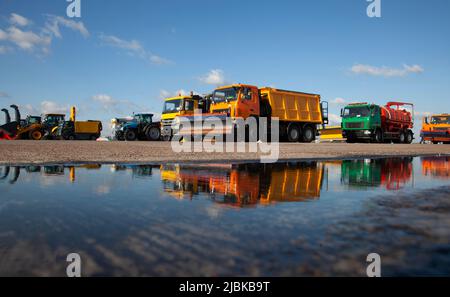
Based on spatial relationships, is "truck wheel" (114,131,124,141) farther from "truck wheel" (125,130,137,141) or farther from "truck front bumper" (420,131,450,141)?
"truck front bumper" (420,131,450,141)

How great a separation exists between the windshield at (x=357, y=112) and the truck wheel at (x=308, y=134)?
4.14 metres

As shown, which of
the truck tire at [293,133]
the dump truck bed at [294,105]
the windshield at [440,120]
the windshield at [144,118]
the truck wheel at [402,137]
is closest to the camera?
the dump truck bed at [294,105]

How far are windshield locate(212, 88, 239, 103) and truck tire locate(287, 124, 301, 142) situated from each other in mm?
4395

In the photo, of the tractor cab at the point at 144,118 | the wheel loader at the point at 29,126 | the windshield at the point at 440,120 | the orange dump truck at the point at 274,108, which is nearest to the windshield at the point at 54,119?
the wheel loader at the point at 29,126

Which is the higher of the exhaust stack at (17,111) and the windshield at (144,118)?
the exhaust stack at (17,111)

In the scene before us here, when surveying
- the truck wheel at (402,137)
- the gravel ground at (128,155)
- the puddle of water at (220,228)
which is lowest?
the puddle of water at (220,228)

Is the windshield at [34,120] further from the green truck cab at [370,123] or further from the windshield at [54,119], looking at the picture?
the green truck cab at [370,123]

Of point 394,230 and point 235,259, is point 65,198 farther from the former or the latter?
point 394,230

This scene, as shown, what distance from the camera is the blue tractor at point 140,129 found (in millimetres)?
25828

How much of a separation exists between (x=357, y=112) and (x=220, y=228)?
80.1ft

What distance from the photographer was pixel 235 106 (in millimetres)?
17781

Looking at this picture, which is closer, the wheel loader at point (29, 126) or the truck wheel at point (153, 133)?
the truck wheel at point (153, 133)
